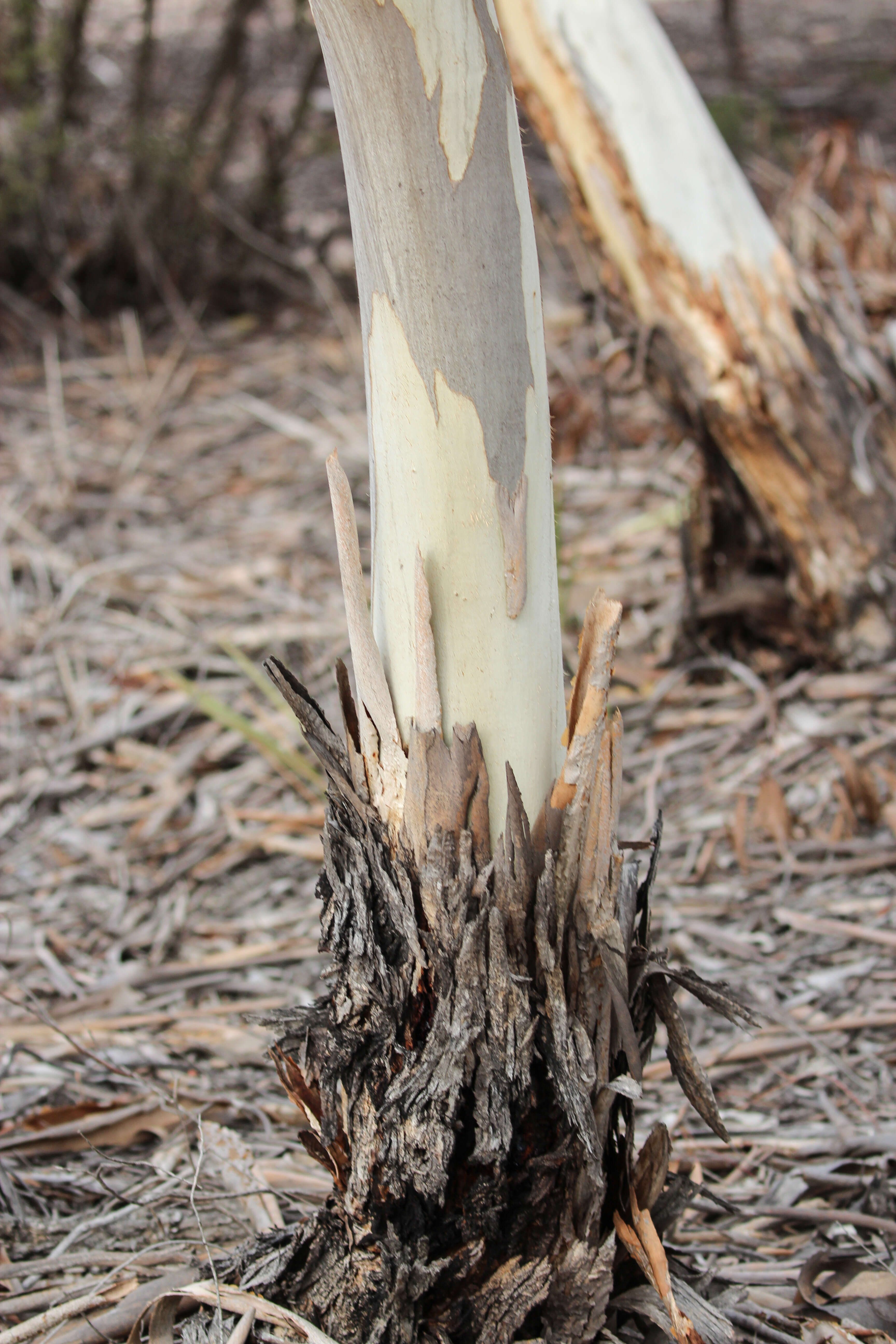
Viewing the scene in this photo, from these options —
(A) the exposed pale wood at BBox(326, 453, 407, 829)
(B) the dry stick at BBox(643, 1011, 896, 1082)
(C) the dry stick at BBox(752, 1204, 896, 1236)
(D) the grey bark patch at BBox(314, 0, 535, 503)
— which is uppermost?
(D) the grey bark patch at BBox(314, 0, 535, 503)

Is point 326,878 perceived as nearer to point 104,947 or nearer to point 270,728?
point 104,947

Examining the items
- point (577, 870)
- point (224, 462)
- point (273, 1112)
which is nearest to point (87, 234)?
point (224, 462)

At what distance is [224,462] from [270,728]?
5.15 ft

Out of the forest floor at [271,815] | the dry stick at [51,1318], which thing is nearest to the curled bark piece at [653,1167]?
the forest floor at [271,815]

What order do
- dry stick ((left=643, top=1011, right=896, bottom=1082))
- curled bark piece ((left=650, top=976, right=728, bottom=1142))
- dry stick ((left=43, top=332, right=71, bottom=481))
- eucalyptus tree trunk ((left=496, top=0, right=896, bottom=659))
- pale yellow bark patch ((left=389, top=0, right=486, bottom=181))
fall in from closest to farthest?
pale yellow bark patch ((left=389, top=0, right=486, bottom=181)) < curled bark piece ((left=650, top=976, right=728, bottom=1142)) < dry stick ((left=643, top=1011, right=896, bottom=1082)) < eucalyptus tree trunk ((left=496, top=0, right=896, bottom=659)) < dry stick ((left=43, top=332, right=71, bottom=481))

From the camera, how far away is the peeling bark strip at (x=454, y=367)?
0.87 meters

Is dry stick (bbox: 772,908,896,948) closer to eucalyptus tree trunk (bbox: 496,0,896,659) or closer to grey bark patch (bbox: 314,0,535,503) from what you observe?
eucalyptus tree trunk (bbox: 496,0,896,659)

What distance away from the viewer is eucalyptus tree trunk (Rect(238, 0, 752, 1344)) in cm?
95

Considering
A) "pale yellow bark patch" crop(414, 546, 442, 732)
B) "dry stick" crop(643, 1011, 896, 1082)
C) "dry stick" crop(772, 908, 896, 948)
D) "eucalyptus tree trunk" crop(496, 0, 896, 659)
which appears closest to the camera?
"pale yellow bark patch" crop(414, 546, 442, 732)

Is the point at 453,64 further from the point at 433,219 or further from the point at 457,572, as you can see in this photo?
the point at 457,572

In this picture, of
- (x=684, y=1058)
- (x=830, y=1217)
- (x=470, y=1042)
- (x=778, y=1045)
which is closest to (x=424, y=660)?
(x=470, y=1042)

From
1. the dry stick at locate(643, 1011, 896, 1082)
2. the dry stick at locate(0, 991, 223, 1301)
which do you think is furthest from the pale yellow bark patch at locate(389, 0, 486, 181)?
the dry stick at locate(643, 1011, 896, 1082)

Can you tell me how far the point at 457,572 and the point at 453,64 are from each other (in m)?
0.40

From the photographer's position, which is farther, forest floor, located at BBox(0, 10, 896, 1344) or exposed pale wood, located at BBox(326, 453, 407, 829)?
forest floor, located at BBox(0, 10, 896, 1344)
